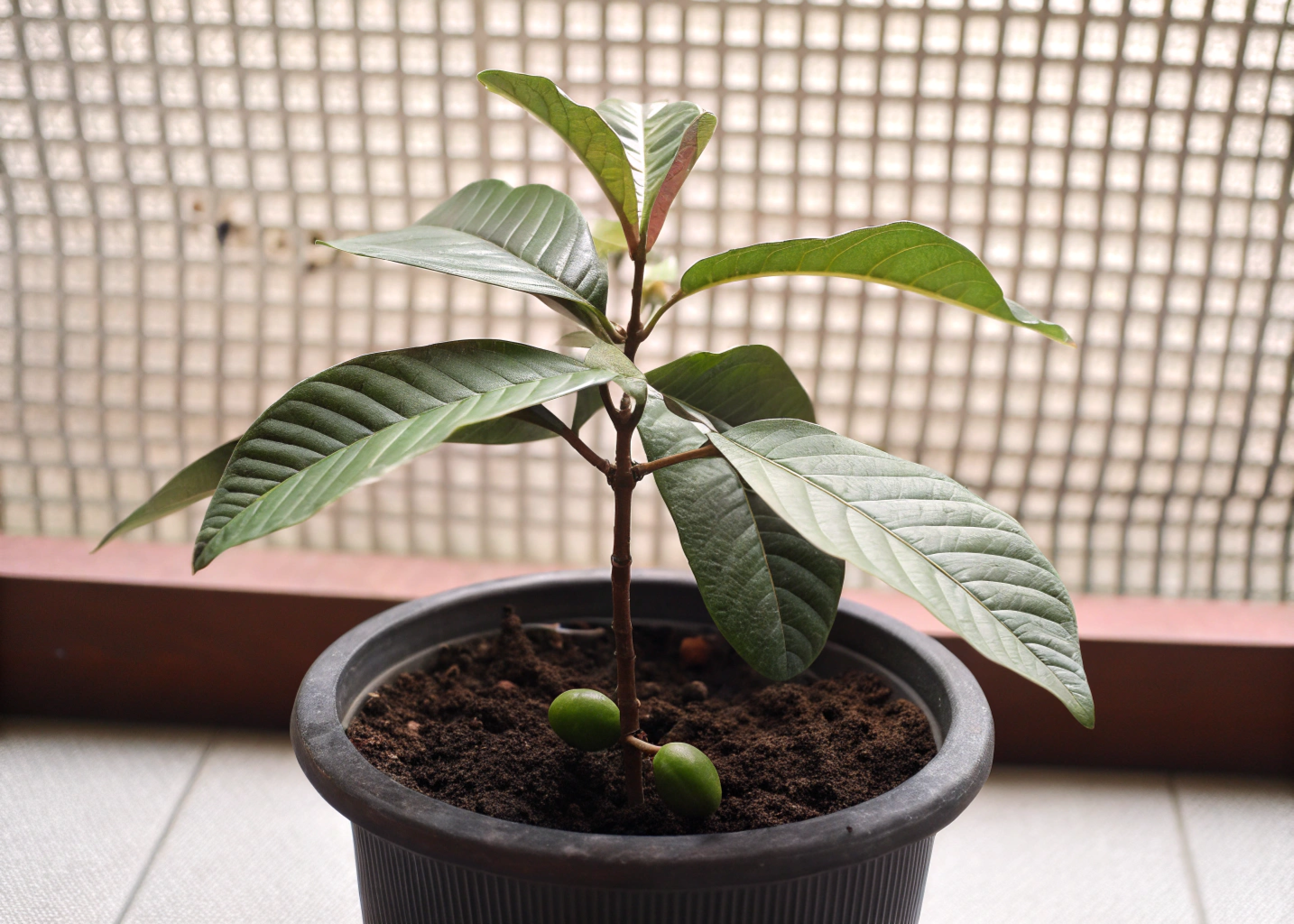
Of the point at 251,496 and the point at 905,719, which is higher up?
the point at 251,496

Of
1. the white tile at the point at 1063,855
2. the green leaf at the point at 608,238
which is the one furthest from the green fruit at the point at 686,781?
the white tile at the point at 1063,855

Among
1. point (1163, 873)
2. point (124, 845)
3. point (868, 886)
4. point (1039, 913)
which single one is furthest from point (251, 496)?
point (1163, 873)

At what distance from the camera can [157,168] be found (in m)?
1.09

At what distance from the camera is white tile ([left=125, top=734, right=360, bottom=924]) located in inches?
35.4

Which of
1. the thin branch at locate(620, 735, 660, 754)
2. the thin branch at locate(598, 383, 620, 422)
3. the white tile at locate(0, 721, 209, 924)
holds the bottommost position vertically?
the white tile at locate(0, 721, 209, 924)

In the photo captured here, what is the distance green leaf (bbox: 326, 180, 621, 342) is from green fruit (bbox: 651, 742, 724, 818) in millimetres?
263

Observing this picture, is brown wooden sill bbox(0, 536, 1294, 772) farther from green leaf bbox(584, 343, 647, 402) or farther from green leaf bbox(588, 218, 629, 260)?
green leaf bbox(584, 343, 647, 402)

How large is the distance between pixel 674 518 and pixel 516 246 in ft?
0.69

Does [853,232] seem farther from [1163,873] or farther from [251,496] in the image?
[1163,873]

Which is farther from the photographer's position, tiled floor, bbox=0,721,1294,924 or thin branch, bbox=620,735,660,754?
tiled floor, bbox=0,721,1294,924

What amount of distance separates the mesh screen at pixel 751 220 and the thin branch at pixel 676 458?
0.57 metres

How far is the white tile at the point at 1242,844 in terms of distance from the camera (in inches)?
36.0

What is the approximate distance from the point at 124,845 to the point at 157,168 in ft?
2.47

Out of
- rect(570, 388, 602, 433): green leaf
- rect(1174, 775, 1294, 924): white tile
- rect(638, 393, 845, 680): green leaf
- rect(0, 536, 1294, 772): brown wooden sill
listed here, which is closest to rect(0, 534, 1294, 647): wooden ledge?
rect(0, 536, 1294, 772): brown wooden sill
